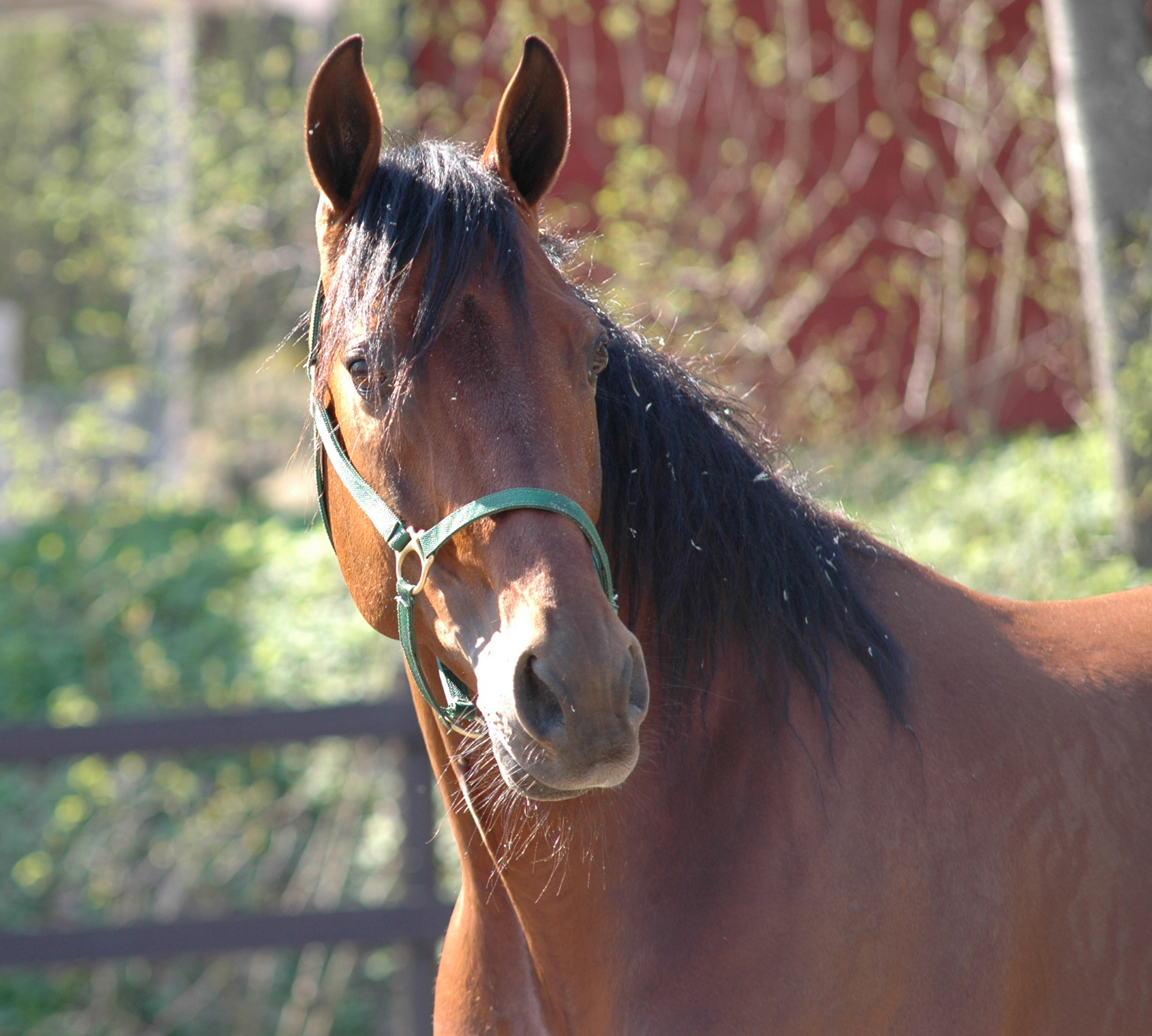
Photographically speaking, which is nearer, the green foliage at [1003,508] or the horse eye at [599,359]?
the horse eye at [599,359]

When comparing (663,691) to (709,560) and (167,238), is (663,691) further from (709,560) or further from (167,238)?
(167,238)

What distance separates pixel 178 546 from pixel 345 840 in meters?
2.85

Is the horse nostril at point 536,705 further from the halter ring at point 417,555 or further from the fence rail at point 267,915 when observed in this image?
the fence rail at point 267,915

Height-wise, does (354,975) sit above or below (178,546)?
below

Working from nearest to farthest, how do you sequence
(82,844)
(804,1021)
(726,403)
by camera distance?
(804,1021), (726,403), (82,844)

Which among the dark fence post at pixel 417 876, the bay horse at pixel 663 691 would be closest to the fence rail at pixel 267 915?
the dark fence post at pixel 417 876

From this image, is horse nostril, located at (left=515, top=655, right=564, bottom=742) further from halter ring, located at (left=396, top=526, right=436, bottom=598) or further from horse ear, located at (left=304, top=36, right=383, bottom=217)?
horse ear, located at (left=304, top=36, right=383, bottom=217)

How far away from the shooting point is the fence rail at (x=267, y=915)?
3.79m

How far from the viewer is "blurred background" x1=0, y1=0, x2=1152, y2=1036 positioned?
15.6 ft

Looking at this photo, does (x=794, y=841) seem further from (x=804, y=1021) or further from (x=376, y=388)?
(x=376, y=388)

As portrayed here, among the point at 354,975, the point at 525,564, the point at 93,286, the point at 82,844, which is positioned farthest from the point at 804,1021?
the point at 93,286

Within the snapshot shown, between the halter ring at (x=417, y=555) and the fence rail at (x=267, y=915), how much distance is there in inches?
89.3

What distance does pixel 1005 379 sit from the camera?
673cm

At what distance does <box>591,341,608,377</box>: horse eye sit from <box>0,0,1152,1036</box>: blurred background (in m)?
2.51
